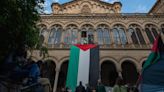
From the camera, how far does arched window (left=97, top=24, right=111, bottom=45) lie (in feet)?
82.2

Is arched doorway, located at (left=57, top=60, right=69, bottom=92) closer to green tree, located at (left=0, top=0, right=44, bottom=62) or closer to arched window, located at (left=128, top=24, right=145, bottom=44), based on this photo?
arched window, located at (left=128, top=24, right=145, bottom=44)

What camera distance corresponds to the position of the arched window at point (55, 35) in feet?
82.3

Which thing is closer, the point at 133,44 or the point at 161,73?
the point at 161,73

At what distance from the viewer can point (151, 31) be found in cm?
2548

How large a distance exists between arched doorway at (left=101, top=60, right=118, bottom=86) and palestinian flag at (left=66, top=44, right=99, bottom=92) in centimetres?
533

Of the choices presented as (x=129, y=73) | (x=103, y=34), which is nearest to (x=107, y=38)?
(x=103, y=34)

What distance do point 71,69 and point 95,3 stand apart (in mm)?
15939

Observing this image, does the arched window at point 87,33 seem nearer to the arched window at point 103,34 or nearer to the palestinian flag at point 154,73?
the arched window at point 103,34

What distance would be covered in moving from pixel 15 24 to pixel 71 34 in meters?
18.7

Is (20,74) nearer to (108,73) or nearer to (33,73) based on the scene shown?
(33,73)

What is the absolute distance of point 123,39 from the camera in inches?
987

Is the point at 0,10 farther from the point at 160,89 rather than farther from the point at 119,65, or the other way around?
the point at 119,65

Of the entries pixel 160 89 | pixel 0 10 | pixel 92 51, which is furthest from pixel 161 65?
pixel 92 51

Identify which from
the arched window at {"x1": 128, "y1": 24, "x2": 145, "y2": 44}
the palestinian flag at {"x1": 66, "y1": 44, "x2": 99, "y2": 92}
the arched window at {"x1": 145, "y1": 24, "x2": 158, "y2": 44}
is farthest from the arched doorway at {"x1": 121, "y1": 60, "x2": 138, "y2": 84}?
the palestinian flag at {"x1": 66, "y1": 44, "x2": 99, "y2": 92}
